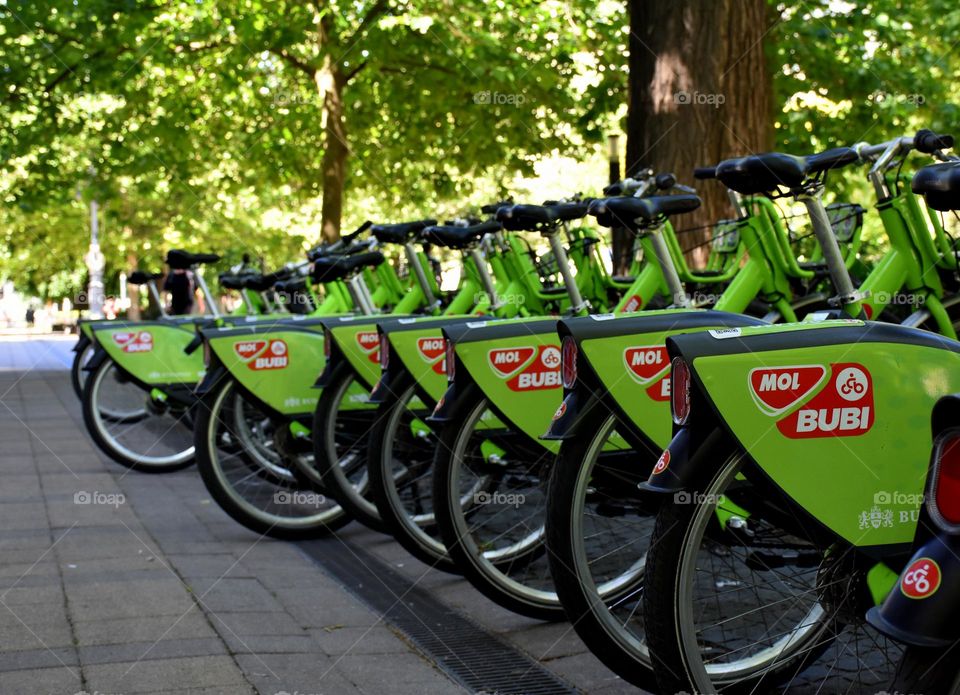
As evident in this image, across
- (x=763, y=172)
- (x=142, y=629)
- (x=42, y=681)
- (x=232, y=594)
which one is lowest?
(x=232, y=594)

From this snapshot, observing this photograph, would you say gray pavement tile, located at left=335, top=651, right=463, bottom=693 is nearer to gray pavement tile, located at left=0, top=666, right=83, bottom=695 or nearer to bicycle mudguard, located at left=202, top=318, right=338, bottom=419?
gray pavement tile, located at left=0, top=666, right=83, bottom=695

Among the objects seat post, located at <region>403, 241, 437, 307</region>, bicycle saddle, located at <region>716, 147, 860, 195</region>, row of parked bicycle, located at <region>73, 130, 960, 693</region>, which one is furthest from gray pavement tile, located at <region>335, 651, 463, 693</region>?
seat post, located at <region>403, 241, 437, 307</region>

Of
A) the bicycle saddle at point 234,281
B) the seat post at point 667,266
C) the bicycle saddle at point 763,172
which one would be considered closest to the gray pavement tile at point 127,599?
the seat post at point 667,266

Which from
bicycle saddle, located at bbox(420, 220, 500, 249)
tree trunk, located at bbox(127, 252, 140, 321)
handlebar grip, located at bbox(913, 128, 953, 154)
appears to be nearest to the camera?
handlebar grip, located at bbox(913, 128, 953, 154)

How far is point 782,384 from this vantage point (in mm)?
2799

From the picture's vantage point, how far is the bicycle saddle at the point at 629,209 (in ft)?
16.1

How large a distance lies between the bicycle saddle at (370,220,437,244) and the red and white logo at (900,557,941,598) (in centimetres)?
558

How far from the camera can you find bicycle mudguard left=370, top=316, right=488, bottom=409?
17.3ft

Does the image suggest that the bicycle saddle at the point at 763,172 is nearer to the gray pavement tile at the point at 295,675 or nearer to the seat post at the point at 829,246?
the seat post at the point at 829,246

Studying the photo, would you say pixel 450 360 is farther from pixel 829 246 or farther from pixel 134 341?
pixel 134 341

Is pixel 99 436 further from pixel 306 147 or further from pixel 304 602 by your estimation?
pixel 306 147

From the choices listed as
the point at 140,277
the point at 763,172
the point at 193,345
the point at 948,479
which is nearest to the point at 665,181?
the point at 763,172

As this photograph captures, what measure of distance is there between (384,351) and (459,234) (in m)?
1.39

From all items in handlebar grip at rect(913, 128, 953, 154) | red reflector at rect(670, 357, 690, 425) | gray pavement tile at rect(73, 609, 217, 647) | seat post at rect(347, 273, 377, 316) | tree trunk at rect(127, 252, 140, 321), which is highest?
handlebar grip at rect(913, 128, 953, 154)
